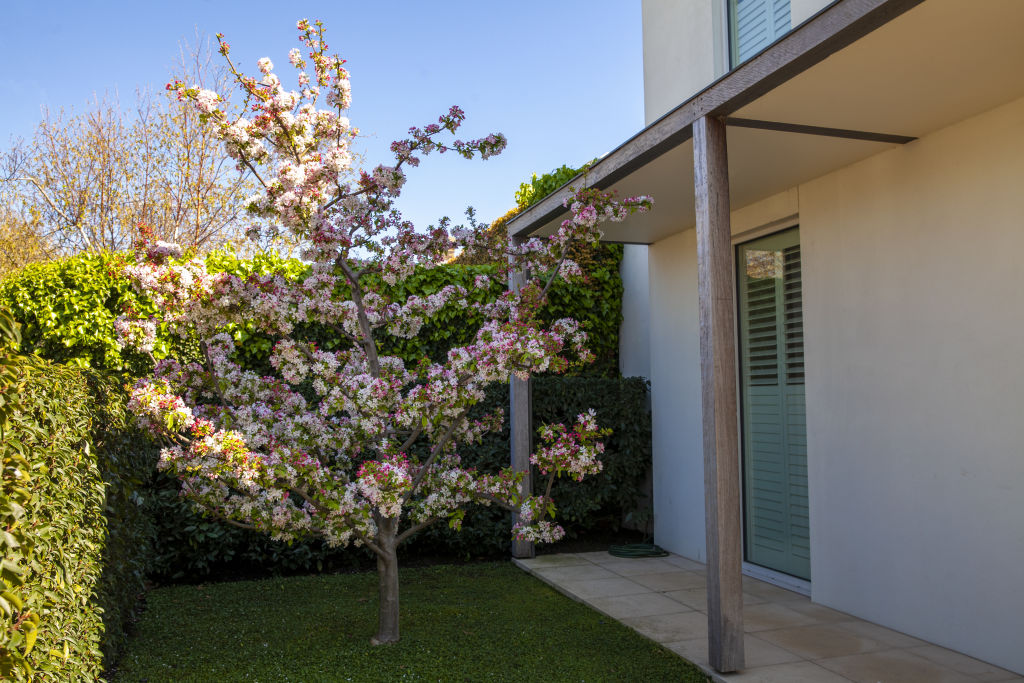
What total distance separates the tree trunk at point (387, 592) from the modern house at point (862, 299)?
5.61ft

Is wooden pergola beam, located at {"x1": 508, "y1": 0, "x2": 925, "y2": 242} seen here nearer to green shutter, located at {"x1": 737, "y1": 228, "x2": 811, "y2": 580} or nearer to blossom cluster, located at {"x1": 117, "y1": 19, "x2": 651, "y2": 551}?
blossom cluster, located at {"x1": 117, "y1": 19, "x2": 651, "y2": 551}

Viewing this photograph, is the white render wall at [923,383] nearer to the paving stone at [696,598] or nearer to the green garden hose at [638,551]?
the paving stone at [696,598]

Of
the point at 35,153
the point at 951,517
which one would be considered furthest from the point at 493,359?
the point at 35,153

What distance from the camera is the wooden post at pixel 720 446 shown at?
11.5 feet

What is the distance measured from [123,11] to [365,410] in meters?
11.9

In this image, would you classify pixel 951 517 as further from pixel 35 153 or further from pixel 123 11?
pixel 35 153

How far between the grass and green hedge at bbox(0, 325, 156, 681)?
55 centimetres

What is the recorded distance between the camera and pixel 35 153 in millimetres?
13289

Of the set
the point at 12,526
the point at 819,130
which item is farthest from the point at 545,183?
the point at 12,526

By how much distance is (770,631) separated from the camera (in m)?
4.20

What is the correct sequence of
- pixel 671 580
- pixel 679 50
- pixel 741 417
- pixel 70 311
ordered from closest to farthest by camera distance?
pixel 671 580 → pixel 741 417 → pixel 70 311 → pixel 679 50

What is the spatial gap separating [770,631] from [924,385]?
1611mm

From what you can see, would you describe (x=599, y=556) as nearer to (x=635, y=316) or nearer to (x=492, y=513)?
(x=492, y=513)

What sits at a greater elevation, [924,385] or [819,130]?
[819,130]
